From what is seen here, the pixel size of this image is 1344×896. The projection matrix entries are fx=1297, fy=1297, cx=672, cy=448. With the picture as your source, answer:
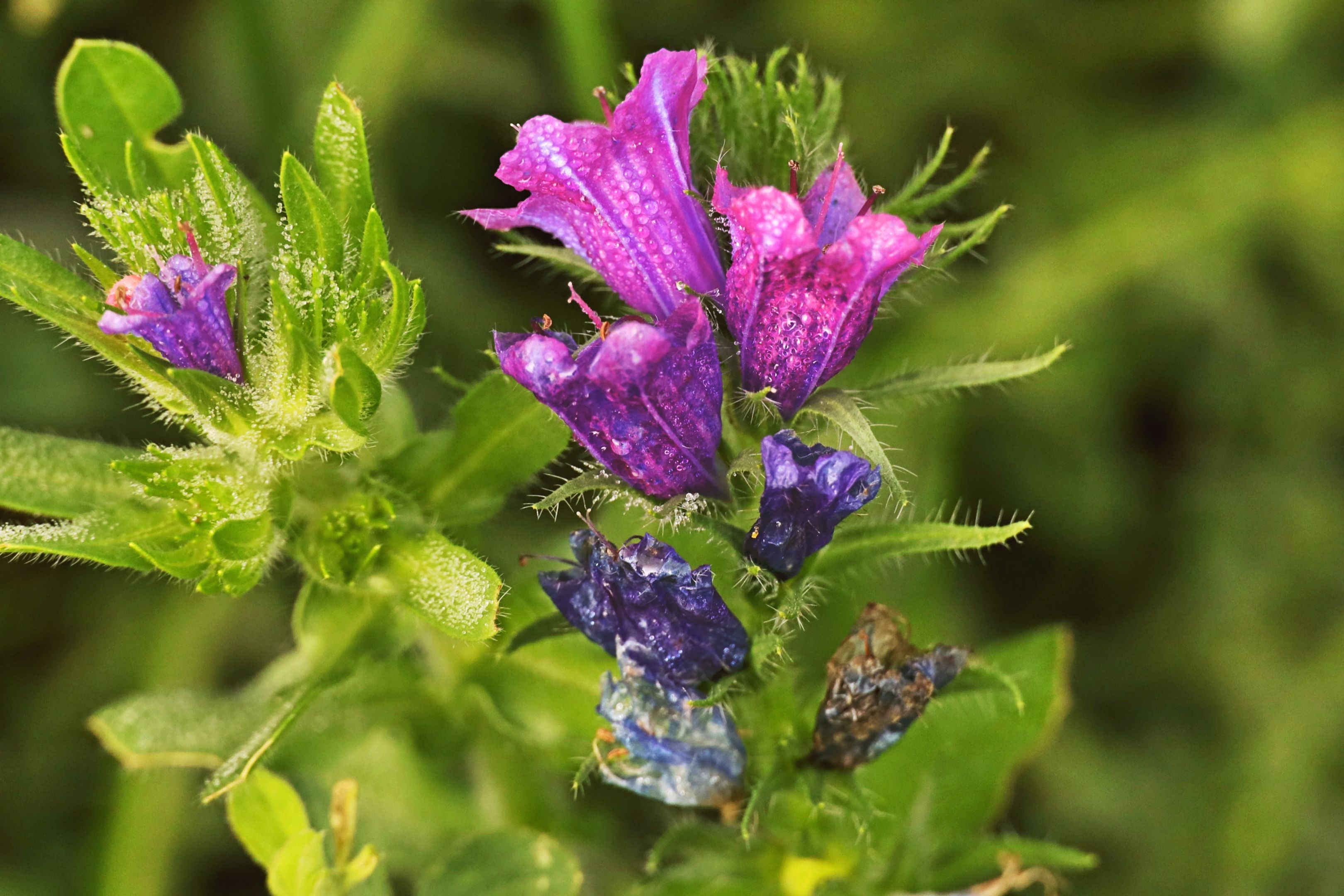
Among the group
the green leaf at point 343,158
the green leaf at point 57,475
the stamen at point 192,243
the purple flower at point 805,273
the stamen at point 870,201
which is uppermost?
the stamen at point 870,201

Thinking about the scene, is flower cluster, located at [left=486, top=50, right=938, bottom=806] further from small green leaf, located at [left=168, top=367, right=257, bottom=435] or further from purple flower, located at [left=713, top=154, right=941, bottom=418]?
small green leaf, located at [left=168, top=367, right=257, bottom=435]

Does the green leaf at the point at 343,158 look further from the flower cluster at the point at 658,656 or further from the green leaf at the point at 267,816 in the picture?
the green leaf at the point at 267,816

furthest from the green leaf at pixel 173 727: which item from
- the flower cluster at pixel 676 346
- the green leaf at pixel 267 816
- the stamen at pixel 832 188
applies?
the stamen at pixel 832 188

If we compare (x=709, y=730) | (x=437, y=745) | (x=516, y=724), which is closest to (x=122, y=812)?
(x=437, y=745)

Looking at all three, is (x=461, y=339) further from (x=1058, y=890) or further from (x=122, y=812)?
(x=1058, y=890)

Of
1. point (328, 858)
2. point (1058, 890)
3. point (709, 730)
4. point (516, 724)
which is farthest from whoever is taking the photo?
point (1058, 890)

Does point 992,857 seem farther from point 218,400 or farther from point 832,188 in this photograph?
point 218,400
